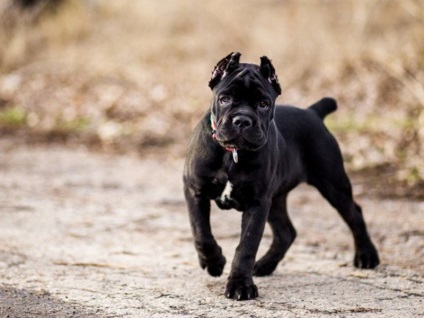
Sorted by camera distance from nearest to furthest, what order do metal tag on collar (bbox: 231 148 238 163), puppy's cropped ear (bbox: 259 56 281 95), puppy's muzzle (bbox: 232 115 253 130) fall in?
puppy's muzzle (bbox: 232 115 253 130)
metal tag on collar (bbox: 231 148 238 163)
puppy's cropped ear (bbox: 259 56 281 95)

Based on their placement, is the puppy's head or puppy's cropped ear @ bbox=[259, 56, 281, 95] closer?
the puppy's head

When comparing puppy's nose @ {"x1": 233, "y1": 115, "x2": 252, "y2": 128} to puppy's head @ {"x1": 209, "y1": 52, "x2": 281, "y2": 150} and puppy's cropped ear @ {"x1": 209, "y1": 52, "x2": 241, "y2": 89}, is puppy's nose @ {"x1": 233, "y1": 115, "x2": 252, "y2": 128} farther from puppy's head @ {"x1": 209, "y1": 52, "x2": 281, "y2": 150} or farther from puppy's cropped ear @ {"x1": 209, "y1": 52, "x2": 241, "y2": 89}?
puppy's cropped ear @ {"x1": 209, "y1": 52, "x2": 241, "y2": 89}

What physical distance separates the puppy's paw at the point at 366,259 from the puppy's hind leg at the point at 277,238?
513 mm

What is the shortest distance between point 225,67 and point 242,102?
291 mm

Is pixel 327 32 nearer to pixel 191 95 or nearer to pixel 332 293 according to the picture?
pixel 191 95

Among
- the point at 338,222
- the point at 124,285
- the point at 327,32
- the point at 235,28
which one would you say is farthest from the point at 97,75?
the point at 124,285

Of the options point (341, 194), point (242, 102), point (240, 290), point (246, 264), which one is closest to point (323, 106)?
point (341, 194)

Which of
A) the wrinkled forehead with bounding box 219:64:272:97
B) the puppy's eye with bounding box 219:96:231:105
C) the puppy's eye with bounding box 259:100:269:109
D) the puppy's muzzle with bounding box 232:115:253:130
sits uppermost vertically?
the wrinkled forehead with bounding box 219:64:272:97

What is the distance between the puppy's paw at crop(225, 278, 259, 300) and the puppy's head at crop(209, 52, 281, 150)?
0.83 meters

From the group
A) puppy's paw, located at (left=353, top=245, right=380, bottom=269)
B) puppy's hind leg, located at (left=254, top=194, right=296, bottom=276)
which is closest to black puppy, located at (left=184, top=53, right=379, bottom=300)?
puppy's hind leg, located at (left=254, top=194, right=296, bottom=276)

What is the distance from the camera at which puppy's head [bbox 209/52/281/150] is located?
13.8 ft

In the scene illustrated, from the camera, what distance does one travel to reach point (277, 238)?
215 inches

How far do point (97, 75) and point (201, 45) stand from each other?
2777mm

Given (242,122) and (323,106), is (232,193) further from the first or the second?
(323,106)
